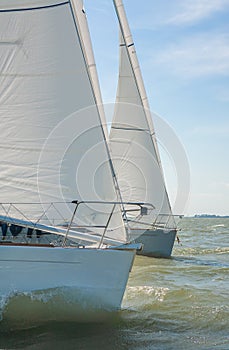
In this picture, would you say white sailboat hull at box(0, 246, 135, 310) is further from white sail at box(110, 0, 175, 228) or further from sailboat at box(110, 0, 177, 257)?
white sail at box(110, 0, 175, 228)

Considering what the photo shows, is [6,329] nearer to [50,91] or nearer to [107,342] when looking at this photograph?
[107,342]

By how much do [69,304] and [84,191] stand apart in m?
1.88

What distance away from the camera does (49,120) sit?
9555 millimetres

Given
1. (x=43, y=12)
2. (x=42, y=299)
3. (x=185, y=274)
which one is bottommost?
(x=185, y=274)

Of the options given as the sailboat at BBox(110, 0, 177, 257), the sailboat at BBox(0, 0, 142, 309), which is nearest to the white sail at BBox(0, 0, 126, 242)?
the sailboat at BBox(0, 0, 142, 309)

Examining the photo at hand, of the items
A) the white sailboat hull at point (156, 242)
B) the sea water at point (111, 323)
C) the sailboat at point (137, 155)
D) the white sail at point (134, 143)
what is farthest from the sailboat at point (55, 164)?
the white sail at point (134, 143)

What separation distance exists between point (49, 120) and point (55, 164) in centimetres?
81

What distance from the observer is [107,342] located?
8.16 m

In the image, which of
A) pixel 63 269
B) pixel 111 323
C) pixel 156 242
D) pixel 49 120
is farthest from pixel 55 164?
pixel 156 242

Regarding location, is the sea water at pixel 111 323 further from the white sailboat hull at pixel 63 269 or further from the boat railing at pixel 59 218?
the boat railing at pixel 59 218

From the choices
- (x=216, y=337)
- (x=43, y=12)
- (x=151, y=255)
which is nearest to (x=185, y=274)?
(x=151, y=255)

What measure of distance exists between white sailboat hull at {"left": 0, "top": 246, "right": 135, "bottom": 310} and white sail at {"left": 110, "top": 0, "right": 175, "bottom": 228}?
41.1 feet

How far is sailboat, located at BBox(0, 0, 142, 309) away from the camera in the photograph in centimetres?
851

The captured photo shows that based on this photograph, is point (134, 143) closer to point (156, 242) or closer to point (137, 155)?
point (137, 155)
